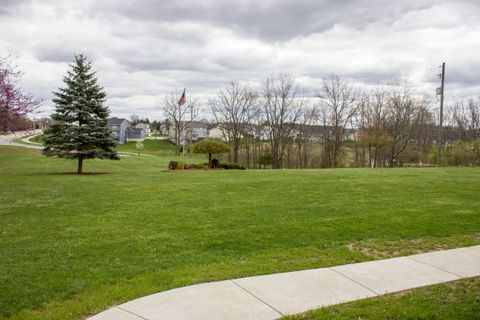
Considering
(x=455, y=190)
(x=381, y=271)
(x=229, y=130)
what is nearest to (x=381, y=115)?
(x=229, y=130)

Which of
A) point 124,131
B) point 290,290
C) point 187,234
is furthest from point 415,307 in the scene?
point 124,131

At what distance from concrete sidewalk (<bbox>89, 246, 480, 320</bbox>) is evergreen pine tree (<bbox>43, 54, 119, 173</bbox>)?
17012mm

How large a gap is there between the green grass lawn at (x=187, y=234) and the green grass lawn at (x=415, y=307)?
1.44 meters

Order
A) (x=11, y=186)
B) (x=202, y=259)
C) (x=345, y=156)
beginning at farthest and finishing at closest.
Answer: (x=345, y=156), (x=11, y=186), (x=202, y=259)

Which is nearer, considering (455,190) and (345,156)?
(455,190)

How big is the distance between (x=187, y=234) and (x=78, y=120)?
49.0 feet

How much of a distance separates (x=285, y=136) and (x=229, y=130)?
7731mm

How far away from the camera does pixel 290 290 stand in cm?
476

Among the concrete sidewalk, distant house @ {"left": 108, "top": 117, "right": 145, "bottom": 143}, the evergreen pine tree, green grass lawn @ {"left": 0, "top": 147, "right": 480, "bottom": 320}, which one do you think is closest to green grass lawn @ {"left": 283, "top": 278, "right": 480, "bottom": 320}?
the concrete sidewalk

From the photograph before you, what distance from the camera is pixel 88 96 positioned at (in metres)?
20.2

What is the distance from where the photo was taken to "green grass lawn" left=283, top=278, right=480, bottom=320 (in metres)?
4.04

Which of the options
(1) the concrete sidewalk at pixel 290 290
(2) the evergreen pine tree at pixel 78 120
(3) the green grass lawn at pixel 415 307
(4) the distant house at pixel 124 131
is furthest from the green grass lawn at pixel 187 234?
(4) the distant house at pixel 124 131

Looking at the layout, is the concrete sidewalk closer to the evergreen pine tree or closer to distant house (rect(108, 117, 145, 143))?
the evergreen pine tree

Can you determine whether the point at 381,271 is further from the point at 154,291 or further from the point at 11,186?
the point at 11,186
